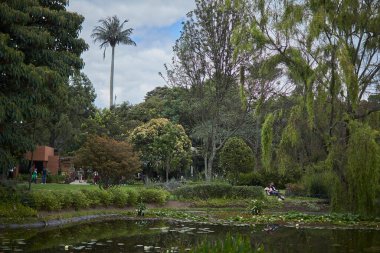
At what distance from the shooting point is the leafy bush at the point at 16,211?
54.1 feet

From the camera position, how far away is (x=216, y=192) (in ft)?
99.8

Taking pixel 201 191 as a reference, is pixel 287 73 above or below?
above

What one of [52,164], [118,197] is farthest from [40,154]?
[118,197]

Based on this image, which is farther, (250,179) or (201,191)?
(250,179)

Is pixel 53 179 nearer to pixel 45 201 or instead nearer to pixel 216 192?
pixel 216 192

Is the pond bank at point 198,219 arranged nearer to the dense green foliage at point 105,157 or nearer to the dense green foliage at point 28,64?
the dense green foliage at point 28,64

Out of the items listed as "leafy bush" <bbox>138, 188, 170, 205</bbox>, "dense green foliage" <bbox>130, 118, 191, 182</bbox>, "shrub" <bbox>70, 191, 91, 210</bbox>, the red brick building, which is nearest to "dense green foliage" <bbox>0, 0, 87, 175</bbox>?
"shrub" <bbox>70, 191, 91, 210</bbox>

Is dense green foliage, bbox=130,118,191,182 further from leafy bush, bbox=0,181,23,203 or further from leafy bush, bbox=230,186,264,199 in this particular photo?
leafy bush, bbox=0,181,23,203

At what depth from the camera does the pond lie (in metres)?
11.6

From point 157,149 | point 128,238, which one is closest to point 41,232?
point 128,238

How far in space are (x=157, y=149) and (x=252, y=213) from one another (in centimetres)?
2371

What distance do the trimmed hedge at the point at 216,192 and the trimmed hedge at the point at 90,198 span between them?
2.17m

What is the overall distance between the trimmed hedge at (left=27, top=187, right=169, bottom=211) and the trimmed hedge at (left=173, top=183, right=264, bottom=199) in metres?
2.17

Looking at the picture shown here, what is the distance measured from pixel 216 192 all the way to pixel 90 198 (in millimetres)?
10723
